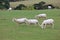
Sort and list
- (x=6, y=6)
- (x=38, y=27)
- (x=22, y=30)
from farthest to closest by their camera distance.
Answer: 1. (x=6, y=6)
2. (x=38, y=27)
3. (x=22, y=30)

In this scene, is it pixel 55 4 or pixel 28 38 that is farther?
pixel 55 4

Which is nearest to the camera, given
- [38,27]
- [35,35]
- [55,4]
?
[35,35]

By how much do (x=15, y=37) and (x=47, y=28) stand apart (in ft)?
10.3

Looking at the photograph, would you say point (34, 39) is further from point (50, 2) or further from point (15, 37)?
point (50, 2)

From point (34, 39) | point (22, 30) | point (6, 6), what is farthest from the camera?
point (6, 6)

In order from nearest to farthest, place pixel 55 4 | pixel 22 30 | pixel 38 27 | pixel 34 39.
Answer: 1. pixel 34 39
2. pixel 22 30
3. pixel 38 27
4. pixel 55 4

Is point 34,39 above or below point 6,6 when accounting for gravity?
below

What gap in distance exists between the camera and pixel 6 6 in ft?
124

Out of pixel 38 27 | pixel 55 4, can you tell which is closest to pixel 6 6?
pixel 55 4

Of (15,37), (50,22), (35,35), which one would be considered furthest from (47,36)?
(50,22)

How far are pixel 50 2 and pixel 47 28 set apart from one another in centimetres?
2680

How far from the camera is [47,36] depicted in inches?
542

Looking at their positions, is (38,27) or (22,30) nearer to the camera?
(22,30)

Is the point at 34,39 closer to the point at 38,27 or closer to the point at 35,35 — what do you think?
the point at 35,35
